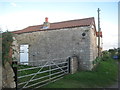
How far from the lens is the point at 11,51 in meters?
3.85

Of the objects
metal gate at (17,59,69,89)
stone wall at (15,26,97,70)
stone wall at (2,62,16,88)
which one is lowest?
metal gate at (17,59,69,89)

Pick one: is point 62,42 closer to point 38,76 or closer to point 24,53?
point 38,76

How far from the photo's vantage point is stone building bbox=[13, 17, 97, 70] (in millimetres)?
8711

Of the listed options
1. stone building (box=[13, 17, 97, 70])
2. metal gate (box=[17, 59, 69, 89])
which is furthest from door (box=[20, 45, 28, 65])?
metal gate (box=[17, 59, 69, 89])

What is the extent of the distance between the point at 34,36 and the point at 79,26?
4.90 metres

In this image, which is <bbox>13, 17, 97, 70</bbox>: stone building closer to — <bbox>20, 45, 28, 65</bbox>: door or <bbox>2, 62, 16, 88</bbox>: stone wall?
<bbox>20, 45, 28, 65</bbox>: door

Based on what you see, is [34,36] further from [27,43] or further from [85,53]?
[85,53]

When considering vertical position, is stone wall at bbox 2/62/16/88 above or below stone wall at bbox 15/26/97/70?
below

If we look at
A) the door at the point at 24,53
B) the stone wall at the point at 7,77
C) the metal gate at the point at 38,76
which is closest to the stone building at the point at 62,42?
the door at the point at 24,53

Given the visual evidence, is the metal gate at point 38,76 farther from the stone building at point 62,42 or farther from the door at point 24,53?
the door at point 24,53

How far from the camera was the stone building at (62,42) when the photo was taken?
871 centimetres

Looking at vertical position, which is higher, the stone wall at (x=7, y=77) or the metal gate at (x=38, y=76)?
the stone wall at (x=7, y=77)

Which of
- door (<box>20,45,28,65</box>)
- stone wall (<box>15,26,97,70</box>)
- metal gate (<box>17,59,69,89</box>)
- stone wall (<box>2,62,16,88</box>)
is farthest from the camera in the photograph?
door (<box>20,45,28,65</box>)

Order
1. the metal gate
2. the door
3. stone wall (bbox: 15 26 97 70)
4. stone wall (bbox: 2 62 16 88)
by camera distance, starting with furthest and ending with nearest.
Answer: the door < stone wall (bbox: 15 26 97 70) < the metal gate < stone wall (bbox: 2 62 16 88)
